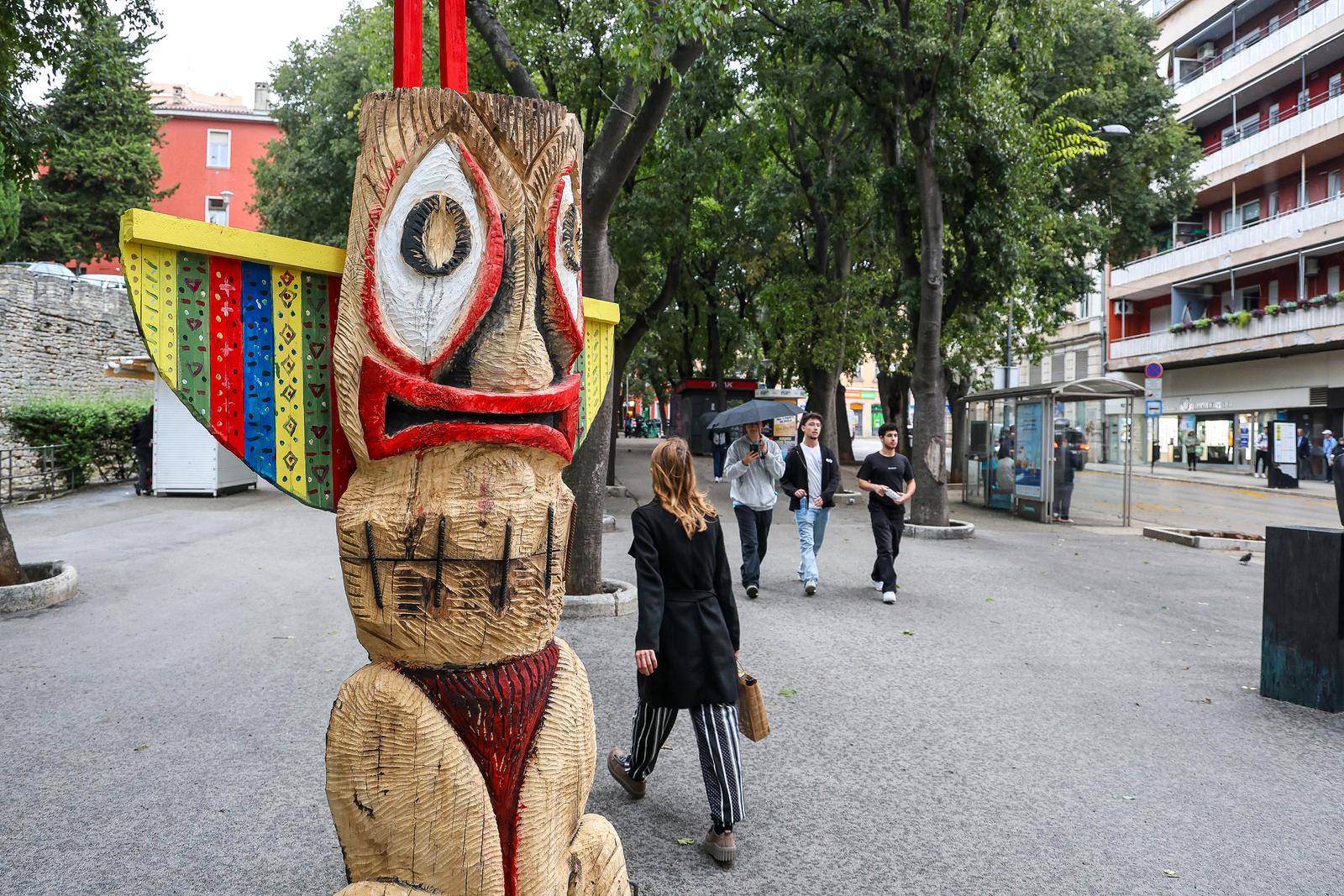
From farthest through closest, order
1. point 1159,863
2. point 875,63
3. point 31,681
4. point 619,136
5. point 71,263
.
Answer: point 71,263 < point 875,63 < point 619,136 < point 31,681 < point 1159,863

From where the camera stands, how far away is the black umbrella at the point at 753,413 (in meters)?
8.62

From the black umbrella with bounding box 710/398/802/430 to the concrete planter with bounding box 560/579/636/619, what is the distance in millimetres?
1995

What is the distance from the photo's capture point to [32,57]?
8.20 m

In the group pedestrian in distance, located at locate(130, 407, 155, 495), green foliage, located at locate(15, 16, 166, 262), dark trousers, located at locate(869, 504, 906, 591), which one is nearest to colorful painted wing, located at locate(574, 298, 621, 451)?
dark trousers, located at locate(869, 504, 906, 591)

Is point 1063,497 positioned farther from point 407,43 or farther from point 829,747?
point 407,43

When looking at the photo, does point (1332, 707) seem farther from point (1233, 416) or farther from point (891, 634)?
point (1233, 416)

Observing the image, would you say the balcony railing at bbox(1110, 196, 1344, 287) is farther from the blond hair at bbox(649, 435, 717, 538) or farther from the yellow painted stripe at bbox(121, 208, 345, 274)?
the yellow painted stripe at bbox(121, 208, 345, 274)

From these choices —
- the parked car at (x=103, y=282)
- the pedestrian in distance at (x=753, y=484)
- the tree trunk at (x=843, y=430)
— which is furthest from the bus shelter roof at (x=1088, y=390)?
the parked car at (x=103, y=282)

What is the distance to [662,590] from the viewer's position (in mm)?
3854

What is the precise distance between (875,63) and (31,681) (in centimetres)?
1192

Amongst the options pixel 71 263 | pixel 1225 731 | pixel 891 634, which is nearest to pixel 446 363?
pixel 1225 731

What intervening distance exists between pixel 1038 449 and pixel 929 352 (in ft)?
12.5

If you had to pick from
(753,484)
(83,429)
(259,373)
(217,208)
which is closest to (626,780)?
(259,373)

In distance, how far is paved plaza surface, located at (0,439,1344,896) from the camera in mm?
3648
